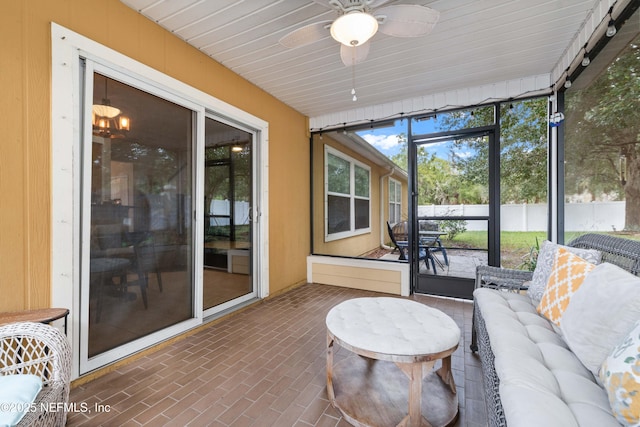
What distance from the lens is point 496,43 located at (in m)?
2.59

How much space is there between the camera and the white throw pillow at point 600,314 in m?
1.10

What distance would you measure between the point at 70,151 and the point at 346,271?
139 inches

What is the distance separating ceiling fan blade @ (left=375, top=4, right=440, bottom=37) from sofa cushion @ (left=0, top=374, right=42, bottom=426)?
2.61m

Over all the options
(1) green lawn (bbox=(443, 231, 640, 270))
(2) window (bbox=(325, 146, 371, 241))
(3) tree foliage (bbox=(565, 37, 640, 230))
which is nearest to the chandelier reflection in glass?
(2) window (bbox=(325, 146, 371, 241))

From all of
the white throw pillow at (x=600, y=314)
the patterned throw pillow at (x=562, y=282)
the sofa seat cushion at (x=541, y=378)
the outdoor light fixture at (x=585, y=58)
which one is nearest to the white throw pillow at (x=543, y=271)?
the patterned throw pillow at (x=562, y=282)

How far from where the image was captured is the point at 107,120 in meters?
2.08

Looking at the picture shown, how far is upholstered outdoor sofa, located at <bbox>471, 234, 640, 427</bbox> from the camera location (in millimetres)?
886

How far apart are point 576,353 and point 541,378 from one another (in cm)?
33

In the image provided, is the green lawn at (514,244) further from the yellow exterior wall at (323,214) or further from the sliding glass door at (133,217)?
the sliding glass door at (133,217)

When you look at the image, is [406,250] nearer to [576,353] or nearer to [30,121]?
[576,353]

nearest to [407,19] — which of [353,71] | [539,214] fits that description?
[353,71]

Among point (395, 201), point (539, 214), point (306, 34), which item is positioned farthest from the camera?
point (395, 201)

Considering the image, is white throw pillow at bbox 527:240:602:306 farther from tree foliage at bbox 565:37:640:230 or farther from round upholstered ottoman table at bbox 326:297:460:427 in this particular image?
round upholstered ottoman table at bbox 326:297:460:427

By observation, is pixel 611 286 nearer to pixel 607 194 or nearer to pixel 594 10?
pixel 607 194
